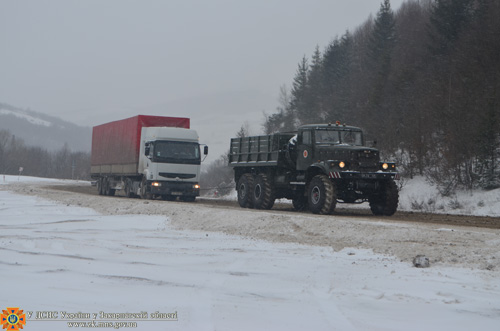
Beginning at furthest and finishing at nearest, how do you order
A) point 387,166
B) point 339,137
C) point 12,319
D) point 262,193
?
point 262,193, point 339,137, point 387,166, point 12,319

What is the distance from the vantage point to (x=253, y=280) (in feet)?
27.3

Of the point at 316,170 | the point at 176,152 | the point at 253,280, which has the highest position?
the point at 176,152

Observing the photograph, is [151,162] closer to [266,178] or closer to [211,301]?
[266,178]

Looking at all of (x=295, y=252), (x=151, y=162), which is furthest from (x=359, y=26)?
(x=295, y=252)

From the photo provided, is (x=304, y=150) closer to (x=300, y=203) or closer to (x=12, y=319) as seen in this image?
(x=300, y=203)

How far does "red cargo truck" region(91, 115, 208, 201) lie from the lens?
26.7 metres

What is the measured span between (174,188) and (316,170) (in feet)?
33.6

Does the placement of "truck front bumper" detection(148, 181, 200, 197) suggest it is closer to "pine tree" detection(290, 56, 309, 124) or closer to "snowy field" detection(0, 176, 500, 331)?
"snowy field" detection(0, 176, 500, 331)

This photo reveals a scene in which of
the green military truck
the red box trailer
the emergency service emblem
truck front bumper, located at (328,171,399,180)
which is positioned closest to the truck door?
the green military truck

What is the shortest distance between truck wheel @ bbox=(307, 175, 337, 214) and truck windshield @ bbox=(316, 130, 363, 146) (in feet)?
5.52

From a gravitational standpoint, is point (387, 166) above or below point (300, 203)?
above

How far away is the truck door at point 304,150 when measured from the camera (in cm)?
1902

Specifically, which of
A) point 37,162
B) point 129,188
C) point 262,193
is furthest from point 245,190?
point 37,162

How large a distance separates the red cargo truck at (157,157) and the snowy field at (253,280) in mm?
12784
